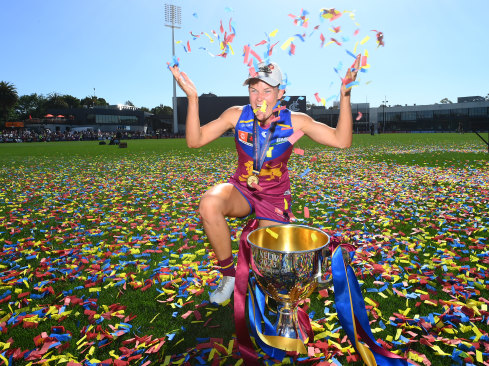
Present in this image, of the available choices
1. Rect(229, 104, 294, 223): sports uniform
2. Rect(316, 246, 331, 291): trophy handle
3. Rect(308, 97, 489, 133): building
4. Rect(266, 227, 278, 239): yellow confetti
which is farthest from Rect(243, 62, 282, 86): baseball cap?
Rect(308, 97, 489, 133): building

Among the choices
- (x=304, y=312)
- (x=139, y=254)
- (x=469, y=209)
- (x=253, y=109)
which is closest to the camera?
(x=304, y=312)

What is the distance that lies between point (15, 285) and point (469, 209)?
7.77 meters

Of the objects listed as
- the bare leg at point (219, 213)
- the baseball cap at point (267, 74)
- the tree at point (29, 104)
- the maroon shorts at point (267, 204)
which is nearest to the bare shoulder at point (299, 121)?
the baseball cap at point (267, 74)

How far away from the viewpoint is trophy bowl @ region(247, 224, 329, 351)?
2369 millimetres

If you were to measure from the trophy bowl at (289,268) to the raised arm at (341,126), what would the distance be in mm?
1023

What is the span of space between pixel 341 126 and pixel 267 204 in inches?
44.6

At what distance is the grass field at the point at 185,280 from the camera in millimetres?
2639

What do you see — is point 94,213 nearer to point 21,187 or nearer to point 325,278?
point 21,187

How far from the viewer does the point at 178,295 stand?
3482 millimetres

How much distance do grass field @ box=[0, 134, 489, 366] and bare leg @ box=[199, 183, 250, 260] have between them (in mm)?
618

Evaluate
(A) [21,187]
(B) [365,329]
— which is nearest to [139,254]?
(B) [365,329]

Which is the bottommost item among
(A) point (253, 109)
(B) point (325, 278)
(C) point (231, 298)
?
(C) point (231, 298)

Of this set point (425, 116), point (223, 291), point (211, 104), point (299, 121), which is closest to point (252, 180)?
point (299, 121)

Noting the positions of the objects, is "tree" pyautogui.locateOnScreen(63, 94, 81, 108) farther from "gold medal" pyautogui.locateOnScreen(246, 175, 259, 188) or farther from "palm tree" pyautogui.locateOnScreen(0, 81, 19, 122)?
"gold medal" pyautogui.locateOnScreen(246, 175, 259, 188)
